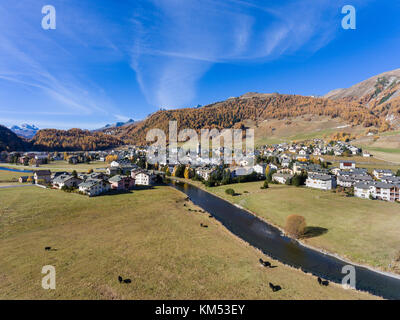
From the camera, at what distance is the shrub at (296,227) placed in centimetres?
2558

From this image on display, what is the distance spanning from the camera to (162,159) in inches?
3612

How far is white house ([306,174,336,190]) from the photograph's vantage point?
152 feet

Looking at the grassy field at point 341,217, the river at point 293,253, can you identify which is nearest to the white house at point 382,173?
the grassy field at point 341,217

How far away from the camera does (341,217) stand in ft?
95.7

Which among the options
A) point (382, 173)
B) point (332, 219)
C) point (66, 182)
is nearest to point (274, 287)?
point (332, 219)

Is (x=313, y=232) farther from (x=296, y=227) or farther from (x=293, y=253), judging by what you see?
(x=293, y=253)

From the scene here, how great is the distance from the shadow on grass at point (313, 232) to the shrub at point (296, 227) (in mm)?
751

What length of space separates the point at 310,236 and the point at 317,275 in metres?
8.26

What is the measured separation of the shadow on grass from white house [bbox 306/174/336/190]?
79.4 ft

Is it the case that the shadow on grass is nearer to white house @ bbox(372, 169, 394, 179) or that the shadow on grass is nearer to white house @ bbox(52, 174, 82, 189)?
white house @ bbox(372, 169, 394, 179)

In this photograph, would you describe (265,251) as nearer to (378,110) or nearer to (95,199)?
(95,199)

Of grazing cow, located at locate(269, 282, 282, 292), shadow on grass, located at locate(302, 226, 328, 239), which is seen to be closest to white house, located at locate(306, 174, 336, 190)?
shadow on grass, located at locate(302, 226, 328, 239)

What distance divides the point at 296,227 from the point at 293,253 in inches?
170
